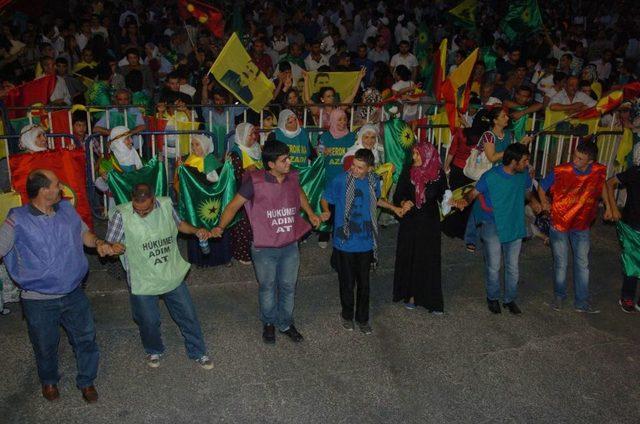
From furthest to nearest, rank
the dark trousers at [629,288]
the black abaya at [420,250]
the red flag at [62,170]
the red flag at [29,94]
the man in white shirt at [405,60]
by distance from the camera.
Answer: the man in white shirt at [405,60] < the red flag at [29,94] < the dark trousers at [629,288] < the red flag at [62,170] < the black abaya at [420,250]

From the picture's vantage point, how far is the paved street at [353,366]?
16.3ft

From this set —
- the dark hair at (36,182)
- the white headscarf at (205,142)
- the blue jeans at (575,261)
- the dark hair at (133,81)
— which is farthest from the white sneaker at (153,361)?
the dark hair at (133,81)

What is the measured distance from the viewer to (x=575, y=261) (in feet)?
22.1

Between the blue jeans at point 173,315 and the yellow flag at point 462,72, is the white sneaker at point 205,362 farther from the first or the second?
the yellow flag at point 462,72

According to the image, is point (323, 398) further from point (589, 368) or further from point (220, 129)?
point (220, 129)

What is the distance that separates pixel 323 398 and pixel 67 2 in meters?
14.1

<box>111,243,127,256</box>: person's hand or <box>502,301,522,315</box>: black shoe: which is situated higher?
<box>111,243,127,256</box>: person's hand

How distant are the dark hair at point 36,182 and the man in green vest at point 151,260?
24.4 inches

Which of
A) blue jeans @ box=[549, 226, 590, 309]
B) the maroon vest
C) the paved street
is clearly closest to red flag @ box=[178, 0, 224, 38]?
the paved street

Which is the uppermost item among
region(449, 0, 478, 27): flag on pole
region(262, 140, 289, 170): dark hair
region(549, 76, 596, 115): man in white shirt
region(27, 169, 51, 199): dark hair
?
region(449, 0, 478, 27): flag on pole

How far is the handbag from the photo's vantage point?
7551 millimetres

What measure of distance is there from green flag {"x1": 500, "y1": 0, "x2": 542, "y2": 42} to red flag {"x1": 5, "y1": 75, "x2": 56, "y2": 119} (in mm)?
8378

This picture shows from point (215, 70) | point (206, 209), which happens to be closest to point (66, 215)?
point (206, 209)

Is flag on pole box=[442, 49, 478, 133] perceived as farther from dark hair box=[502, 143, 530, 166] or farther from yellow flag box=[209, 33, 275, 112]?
yellow flag box=[209, 33, 275, 112]
